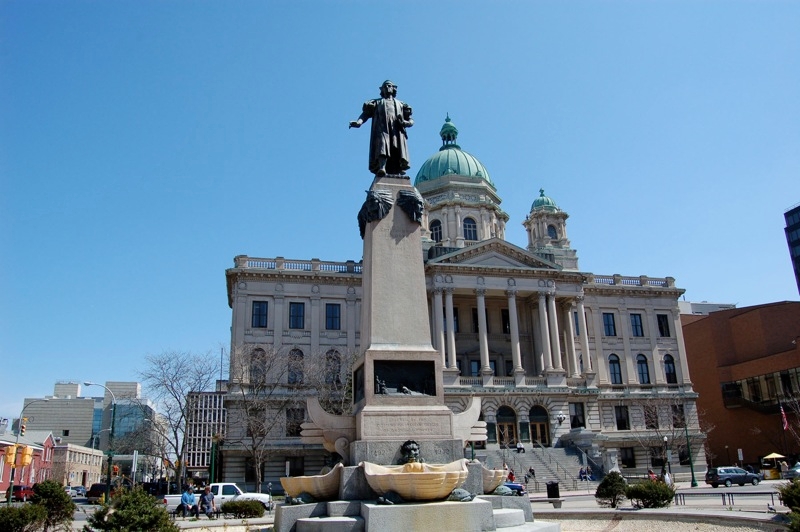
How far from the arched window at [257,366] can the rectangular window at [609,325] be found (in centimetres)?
3376

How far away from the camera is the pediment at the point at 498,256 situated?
59594 mm

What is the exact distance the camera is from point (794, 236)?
304 ft

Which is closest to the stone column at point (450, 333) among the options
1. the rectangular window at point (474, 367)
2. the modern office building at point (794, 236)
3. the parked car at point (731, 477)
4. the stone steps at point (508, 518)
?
the rectangular window at point (474, 367)

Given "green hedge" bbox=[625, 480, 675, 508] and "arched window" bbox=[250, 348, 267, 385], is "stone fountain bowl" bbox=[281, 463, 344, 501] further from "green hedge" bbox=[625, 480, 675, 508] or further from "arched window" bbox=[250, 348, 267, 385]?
"arched window" bbox=[250, 348, 267, 385]

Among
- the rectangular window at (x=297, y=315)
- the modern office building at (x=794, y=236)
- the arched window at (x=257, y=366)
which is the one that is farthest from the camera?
the modern office building at (x=794, y=236)

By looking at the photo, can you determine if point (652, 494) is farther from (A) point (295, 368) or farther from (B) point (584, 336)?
(B) point (584, 336)

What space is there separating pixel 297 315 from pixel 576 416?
86.8 feet

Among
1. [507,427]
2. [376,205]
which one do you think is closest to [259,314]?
[507,427]

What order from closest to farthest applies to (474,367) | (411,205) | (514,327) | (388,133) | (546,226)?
1. (411,205)
2. (388,133)
3. (514,327)
4. (474,367)
5. (546,226)

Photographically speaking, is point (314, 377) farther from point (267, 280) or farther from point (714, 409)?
point (714, 409)

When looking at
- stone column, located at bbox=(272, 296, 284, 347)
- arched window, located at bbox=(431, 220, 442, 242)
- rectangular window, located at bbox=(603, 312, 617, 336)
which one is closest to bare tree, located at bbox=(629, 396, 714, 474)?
rectangular window, located at bbox=(603, 312, 617, 336)

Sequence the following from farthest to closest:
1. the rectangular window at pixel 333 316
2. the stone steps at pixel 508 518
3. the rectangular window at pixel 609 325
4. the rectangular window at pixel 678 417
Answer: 1. the rectangular window at pixel 609 325
2. the rectangular window at pixel 678 417
3. the rectangular window at pixel 333 316
4. the stone steps at pixel 508 518

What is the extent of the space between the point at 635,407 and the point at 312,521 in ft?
189

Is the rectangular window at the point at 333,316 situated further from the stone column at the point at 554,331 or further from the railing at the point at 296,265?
the stone column at the point at 554,331
